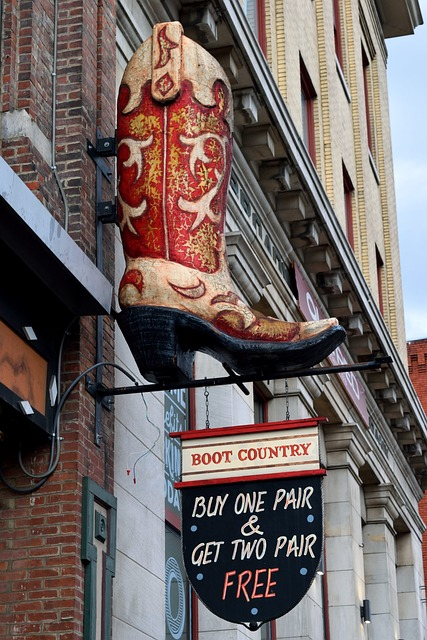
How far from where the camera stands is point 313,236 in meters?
18.8

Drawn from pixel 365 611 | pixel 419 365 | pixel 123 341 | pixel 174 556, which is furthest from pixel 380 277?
pixel 123 341

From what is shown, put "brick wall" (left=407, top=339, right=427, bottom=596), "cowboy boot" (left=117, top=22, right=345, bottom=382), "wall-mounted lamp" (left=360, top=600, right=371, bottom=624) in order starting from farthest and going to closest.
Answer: "brick wall" (left=407, top=339, right=427, bottom=596)
"wall-mounted lamp" (left=360, top=600, right=371, bottom=624)
"cowboy boot" (left=117, top=22, right=345, bottom=382)

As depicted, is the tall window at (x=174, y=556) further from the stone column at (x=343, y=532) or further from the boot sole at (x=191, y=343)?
the stone column at (x=343, y=532)

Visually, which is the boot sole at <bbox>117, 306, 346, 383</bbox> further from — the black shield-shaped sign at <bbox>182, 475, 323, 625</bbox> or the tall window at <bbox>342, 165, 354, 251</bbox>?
the tall window at <bbox>342, 165, 354, 251</bbox>

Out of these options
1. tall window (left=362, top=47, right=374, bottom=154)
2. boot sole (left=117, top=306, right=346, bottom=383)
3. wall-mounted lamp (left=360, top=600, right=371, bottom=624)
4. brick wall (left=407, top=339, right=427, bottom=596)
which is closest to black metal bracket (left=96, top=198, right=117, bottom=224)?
boot sole (left=117, top=306, right=346, bottom=383)

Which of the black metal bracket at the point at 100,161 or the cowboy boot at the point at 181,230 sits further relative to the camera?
the black metal bracket at the point at 100,161

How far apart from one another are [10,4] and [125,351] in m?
3.21

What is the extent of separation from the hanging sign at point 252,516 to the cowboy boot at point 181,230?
73 cm

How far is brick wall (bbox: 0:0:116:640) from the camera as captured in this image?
988cm

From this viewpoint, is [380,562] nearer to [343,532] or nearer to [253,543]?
[343,532]

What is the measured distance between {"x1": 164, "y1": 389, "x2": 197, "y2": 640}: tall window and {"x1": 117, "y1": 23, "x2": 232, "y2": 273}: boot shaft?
3114 mm

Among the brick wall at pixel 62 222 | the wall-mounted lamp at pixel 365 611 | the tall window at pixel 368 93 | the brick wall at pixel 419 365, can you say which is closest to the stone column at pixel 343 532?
the wall-mounted lamp at pixel 365 611

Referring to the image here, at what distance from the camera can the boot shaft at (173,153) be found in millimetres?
10984

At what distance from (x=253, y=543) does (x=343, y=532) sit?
10.3m
